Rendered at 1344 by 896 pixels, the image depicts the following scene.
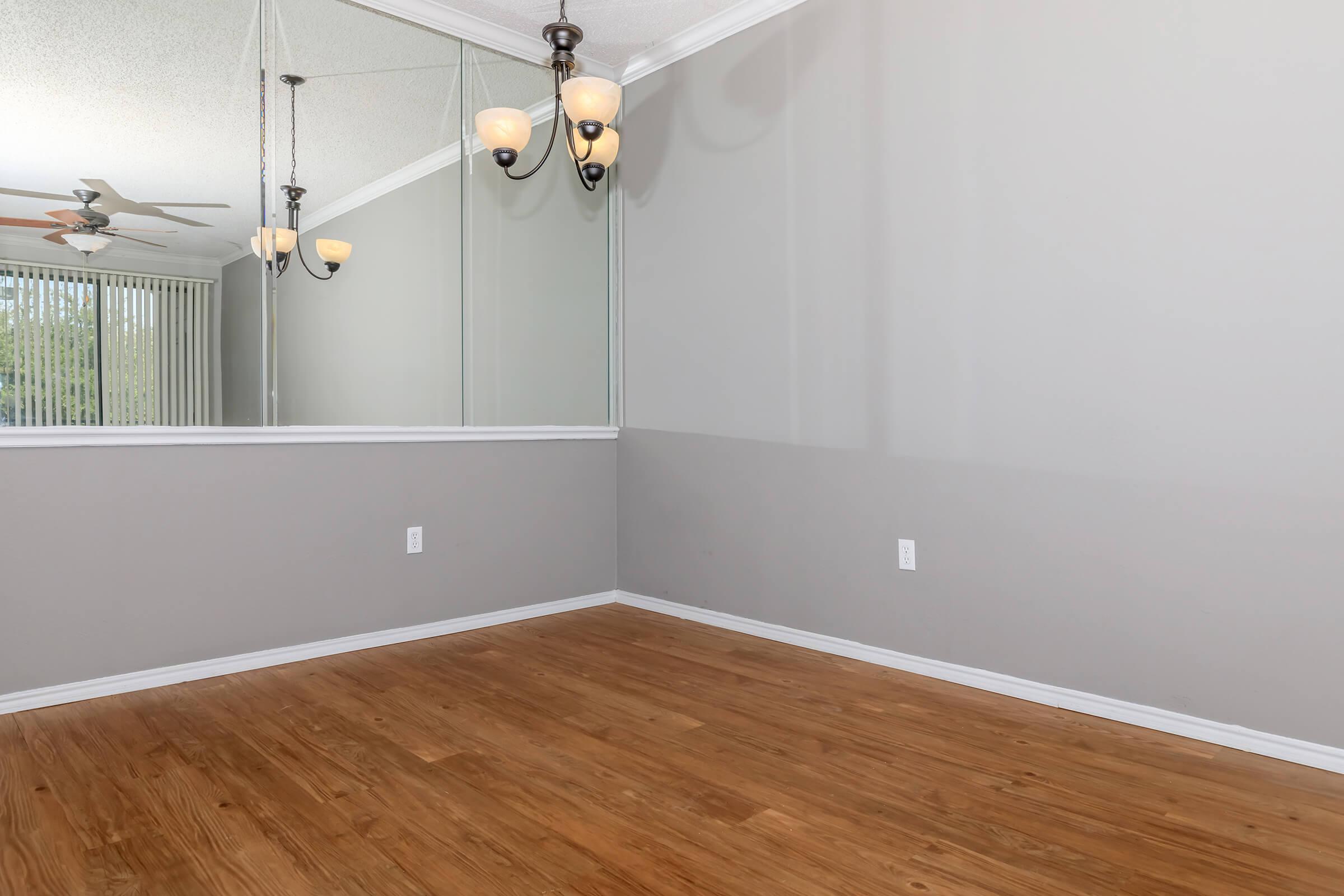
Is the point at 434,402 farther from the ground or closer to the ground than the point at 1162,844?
farther from the ground

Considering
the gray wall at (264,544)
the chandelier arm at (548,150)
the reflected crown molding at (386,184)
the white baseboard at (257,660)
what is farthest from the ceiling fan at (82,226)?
the chandelier arm at (548,150)

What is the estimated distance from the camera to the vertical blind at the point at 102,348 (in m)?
2.32

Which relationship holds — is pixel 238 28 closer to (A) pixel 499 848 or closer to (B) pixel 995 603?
(A) pixel 499 848

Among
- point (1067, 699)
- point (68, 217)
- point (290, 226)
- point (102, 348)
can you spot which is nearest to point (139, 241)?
point (68, 217)

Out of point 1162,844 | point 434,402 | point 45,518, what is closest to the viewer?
point 1162,844

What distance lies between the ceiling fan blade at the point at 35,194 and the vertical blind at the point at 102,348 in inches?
7.4

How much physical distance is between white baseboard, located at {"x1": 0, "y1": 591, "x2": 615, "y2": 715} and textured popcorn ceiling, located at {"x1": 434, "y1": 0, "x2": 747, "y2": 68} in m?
2.36

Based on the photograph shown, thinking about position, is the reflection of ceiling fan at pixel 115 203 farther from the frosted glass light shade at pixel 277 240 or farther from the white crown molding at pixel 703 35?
the white crown molding at pixel 703 35

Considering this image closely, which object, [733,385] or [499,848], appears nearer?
[499,848]

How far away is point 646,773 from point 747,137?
2.36 meters

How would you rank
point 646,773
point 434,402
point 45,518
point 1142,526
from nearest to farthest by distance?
point 646,773, point 1142,526, point 45,518, point 434,402

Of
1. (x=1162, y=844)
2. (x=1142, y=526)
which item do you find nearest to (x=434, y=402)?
(x=1142, y=526)

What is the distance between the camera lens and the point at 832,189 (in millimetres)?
2887

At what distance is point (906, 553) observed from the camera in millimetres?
2709
